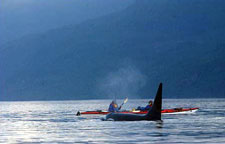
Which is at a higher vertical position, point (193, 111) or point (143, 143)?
point (193, 111)

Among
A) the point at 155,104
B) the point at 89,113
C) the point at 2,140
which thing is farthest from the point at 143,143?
the point at 89,113

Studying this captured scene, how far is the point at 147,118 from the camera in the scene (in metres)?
65.4

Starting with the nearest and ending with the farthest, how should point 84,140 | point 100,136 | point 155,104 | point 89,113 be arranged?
1. point 84,140
2. point 100,136
3. point 155,104
4. point 89,113

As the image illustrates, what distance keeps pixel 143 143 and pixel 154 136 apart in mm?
5599

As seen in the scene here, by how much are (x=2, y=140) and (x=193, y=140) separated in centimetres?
1292

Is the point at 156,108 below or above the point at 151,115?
above

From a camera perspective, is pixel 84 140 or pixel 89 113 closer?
pixel 84 140

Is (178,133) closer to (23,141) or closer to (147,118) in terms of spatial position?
(23,141)

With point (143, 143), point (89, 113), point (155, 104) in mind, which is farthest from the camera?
point (89, 113)

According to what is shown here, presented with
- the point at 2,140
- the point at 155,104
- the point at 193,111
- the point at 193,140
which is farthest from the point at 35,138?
the point at 193,111

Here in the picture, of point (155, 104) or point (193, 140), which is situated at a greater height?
point (155, 104)

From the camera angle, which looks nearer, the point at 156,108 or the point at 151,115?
the point at 156,108

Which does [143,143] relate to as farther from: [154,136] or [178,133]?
[178,133]

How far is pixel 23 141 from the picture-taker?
4269 cm
